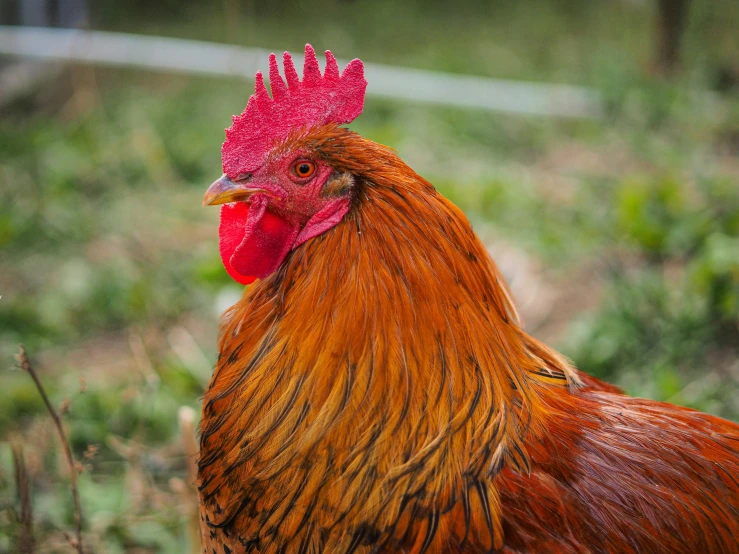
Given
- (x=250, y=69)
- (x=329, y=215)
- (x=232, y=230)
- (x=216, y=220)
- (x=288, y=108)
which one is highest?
(x=250, y=69)

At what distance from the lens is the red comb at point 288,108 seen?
174 cm

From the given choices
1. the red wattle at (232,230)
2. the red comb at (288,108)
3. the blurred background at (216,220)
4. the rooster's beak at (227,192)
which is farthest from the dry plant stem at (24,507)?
the red comb at (288,108)

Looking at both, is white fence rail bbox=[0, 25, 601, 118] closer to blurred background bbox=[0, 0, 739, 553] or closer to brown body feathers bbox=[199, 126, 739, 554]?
blurred background bbox=[0, 0, 739, 553]

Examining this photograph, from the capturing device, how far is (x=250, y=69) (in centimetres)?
752

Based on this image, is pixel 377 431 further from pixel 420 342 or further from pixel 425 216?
pixel 425 216

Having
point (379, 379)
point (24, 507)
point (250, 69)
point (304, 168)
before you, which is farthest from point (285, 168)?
point (250, 69)

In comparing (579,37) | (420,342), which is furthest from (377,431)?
(579,37)

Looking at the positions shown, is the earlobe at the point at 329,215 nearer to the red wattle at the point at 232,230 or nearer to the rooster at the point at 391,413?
the rooster at the point at 391,413

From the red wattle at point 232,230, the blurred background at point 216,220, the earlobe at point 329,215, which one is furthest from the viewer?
the blurred background at point 216,220

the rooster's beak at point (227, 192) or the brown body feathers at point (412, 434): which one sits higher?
the rooster's beak at point (227, 192)

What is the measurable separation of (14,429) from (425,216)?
2.80 m

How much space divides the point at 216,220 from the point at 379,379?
414 cm

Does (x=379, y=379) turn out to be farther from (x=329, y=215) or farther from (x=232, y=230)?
(x=232, y=230)

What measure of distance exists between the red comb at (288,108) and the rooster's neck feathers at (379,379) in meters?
0.09
